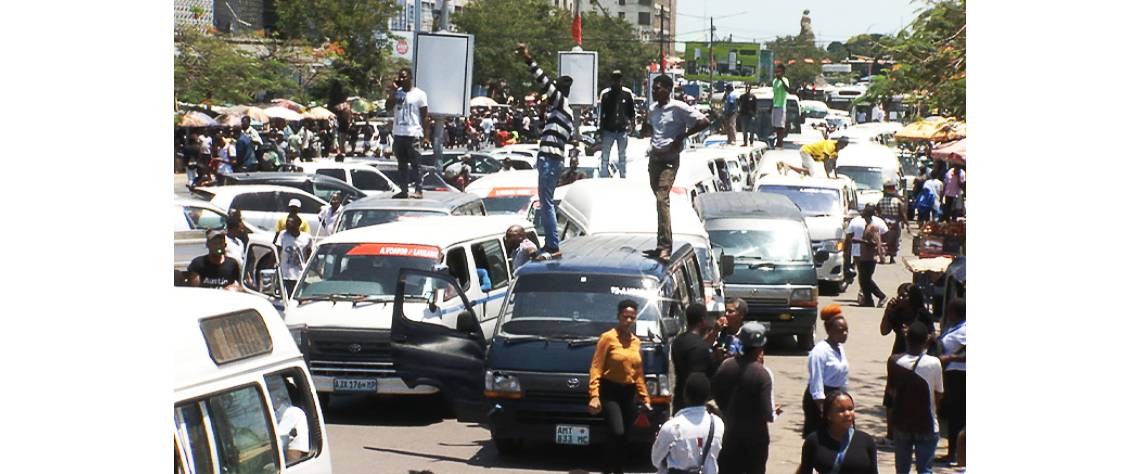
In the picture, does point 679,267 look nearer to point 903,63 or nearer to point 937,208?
point 903,63

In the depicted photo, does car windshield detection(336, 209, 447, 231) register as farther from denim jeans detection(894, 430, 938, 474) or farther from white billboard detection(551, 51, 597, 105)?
white billboard detection(551, 51, 597, 105)

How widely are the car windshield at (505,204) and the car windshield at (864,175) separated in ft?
55.9

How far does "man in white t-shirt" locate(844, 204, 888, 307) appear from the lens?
23594 mm

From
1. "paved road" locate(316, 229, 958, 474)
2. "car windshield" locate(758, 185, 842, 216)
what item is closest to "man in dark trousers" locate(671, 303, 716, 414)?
"paved road" locate(316, 229, 958, 474)

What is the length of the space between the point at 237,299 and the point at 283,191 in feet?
59.2

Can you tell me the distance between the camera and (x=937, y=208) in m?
34.8

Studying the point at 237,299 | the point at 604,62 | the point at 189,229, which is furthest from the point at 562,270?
the point at 604,62

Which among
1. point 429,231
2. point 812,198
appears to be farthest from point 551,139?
point 812,198

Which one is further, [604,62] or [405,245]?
[604,62]

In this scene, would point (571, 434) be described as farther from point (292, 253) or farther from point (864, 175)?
point (864, 175)

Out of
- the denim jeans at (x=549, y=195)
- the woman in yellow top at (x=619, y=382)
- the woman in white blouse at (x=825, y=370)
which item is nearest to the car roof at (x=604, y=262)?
the denim jeans at (x=549, y=195)

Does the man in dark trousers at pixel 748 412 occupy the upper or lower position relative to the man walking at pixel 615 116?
lower

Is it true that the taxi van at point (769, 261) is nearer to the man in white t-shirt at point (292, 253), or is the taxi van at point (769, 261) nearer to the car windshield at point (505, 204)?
the car windshield at point (505, 204)

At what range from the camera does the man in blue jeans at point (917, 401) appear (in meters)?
11.5
